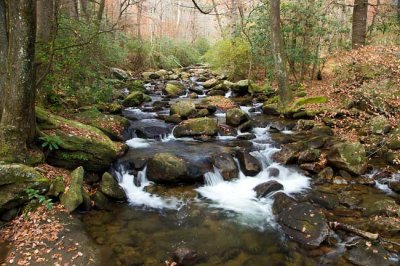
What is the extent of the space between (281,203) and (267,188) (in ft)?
2.87

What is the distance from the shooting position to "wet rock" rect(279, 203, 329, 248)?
236 inches

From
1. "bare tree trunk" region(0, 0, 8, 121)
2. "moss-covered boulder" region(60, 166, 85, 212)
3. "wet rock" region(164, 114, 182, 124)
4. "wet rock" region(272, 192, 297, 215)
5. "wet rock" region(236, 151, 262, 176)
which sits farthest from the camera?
"wet rock" region(164, 114, 182, 124)

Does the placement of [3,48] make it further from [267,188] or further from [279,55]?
[279,55]

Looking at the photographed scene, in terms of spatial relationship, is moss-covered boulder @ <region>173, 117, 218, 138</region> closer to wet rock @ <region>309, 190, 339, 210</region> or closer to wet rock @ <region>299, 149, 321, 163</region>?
wet rock @ <region>299, 149, 321, 163</region>

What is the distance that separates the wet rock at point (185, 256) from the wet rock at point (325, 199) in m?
3.22

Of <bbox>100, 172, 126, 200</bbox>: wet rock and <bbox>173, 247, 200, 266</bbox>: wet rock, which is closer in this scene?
<bbox>173, 247, 200, 266</bbox>: wet rock

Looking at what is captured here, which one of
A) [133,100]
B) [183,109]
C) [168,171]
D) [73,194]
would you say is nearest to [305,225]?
[168,171]

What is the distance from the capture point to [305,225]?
20.5ft

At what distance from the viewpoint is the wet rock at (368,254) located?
5.31 meters

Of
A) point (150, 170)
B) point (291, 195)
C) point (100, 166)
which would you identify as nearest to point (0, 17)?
point (100, 166)

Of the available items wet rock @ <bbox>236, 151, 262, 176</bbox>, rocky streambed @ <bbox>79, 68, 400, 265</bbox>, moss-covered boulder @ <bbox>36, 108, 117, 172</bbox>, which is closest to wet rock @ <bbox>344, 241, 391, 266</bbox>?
rocky streambed @ <bbox>79, 68, 400, 265</bbox>

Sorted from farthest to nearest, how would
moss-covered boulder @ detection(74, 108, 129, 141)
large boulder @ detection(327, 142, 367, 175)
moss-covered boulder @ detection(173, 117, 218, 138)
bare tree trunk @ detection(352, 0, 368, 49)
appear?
bare tree trunk @ detection(352, 0, 368, 49) → moss-covered boulder @ detection(173, 117, 218, 138) → moss-covered boulder @ detection(74, 108, 129, 141) → large boulder @ detection(327, 142, 367, 175)

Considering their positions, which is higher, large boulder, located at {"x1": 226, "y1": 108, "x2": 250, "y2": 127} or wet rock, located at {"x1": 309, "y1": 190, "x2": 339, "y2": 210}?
large boulder, located at {"x1": 226, "y1": 108, "x2": 250, "y2": 127}

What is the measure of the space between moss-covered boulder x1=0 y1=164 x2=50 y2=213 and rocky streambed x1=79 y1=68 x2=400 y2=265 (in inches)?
45.6
